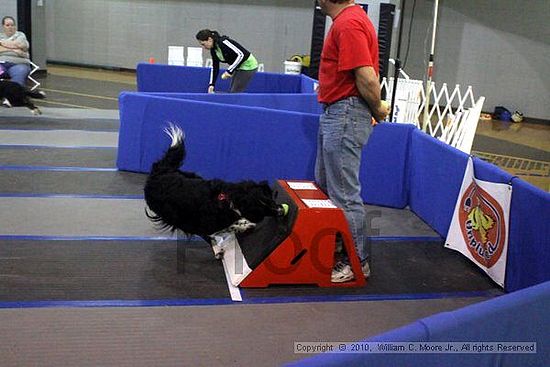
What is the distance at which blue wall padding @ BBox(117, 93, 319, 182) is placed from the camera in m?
5.17

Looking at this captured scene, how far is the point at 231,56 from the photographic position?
803 cm

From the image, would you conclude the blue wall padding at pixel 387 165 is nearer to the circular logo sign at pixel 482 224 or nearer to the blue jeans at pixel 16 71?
the circular logo sign at pixel 482 224

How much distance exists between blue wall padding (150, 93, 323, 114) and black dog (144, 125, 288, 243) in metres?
2.37

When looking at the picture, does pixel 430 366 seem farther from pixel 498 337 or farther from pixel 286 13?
pixel 286 13

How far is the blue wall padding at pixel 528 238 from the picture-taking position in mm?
3215

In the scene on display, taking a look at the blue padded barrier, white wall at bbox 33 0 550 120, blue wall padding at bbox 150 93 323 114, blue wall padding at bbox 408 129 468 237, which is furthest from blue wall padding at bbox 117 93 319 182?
white wall at bbox 33 0 550 120

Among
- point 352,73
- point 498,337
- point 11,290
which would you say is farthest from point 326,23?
point 498,337

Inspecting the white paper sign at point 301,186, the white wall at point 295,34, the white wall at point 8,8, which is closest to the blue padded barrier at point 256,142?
the white paper sign at point 301,186

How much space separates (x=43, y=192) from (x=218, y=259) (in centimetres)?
214

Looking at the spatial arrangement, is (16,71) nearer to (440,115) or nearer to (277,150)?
(277,150)

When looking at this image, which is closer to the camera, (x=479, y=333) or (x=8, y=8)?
(x=479, y=333)

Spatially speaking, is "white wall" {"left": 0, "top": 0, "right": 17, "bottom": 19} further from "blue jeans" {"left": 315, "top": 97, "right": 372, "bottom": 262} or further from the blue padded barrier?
"blue jeans" {"left": 315, "top": 97, "right": 372, "bottom": 262}

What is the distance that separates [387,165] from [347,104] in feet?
6.07

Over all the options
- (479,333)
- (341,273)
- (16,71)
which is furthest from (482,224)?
(16,71)
